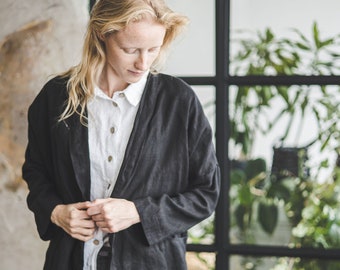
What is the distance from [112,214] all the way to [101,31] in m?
0.47

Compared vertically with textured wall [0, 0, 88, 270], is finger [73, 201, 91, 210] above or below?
below

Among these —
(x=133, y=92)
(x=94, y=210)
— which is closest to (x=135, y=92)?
(x=133, y=92)

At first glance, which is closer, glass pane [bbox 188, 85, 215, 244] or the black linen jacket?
the black linen jacket

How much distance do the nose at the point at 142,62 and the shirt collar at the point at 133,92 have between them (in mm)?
104

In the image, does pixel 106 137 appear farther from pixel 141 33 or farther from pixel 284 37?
pixel 284 37

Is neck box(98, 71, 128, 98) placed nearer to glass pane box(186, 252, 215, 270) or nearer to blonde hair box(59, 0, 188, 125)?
blonde hair box(59, 0, 188, 125)

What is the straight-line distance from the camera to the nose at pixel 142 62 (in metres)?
1.78

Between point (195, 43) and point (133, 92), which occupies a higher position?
point (195, 43)

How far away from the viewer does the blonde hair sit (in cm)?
175

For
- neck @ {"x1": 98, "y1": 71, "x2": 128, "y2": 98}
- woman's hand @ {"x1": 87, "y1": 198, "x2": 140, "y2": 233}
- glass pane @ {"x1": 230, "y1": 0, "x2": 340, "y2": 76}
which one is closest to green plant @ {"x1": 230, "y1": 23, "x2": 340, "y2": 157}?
glass pane @ {"x1": 230, "y1": 0, "x2": 340, "y2": 76}

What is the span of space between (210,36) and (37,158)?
1054mm

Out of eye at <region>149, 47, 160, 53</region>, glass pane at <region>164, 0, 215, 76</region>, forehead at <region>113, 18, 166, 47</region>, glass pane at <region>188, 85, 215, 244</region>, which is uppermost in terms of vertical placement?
glass pane at <region>164, 0, 215, 76</region>

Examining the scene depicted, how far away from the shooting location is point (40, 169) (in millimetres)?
1966

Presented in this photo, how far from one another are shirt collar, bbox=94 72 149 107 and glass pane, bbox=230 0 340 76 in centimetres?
91
